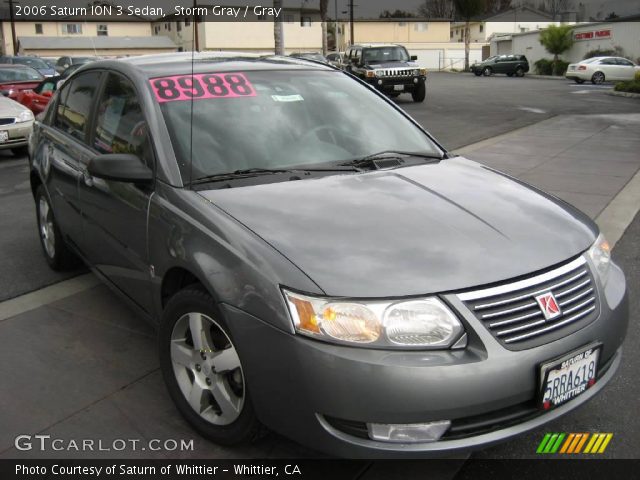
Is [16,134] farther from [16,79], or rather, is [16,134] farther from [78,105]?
[78,105]

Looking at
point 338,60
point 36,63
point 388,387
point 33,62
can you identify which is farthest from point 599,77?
point 388,387

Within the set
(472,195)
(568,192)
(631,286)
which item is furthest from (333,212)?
(568,192)

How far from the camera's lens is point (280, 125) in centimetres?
345

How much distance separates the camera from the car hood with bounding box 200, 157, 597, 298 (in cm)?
233

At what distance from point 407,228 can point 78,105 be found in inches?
108

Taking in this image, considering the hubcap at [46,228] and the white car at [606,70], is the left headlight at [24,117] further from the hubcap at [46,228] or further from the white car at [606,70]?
the white car at [606,70]

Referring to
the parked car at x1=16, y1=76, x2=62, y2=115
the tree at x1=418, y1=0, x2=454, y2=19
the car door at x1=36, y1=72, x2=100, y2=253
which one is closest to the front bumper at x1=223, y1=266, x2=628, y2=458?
the car door at x1=36, y1=72, x2=100, y2=253

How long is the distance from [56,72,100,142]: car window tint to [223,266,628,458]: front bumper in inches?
92.8

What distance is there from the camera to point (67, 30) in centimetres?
6581

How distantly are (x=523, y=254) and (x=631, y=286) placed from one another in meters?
2.56

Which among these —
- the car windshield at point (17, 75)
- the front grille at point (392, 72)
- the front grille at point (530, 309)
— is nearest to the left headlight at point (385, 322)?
the front grille at point (530, 309)

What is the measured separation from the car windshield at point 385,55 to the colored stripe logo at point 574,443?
19.1m

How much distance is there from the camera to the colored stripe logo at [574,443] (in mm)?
2742
